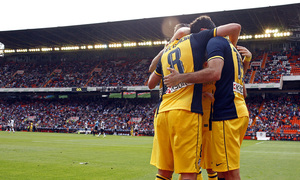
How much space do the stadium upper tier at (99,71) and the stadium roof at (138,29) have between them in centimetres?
384

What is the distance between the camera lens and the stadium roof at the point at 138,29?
32750 mm

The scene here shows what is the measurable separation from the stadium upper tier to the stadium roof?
384 cm

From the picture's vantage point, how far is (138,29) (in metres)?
39.5

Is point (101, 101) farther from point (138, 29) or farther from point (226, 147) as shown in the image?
point (226, 147)

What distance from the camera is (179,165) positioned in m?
3.08

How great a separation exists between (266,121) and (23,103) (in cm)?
3716

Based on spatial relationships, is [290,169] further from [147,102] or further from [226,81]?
[147,102]

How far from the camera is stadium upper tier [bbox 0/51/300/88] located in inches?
1421

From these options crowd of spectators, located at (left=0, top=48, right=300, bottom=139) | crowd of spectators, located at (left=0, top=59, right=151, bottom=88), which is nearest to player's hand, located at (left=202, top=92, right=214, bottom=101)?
crowd of spectators, located at (left=0, top=48, right=300, bottom=139)

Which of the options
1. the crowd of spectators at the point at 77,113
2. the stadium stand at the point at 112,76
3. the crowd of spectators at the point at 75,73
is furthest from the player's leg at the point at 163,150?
the crowd of spectators at the point at 75,73

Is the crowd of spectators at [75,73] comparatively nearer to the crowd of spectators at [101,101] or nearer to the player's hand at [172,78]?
the crowd of spectators at [101,101]

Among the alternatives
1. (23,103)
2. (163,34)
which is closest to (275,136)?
(163,34)

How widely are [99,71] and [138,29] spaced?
11.2m

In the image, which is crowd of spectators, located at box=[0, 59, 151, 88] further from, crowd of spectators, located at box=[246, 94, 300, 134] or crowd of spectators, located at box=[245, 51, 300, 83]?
crowd of spectators, located at box=[246, 94, 300, 134]
